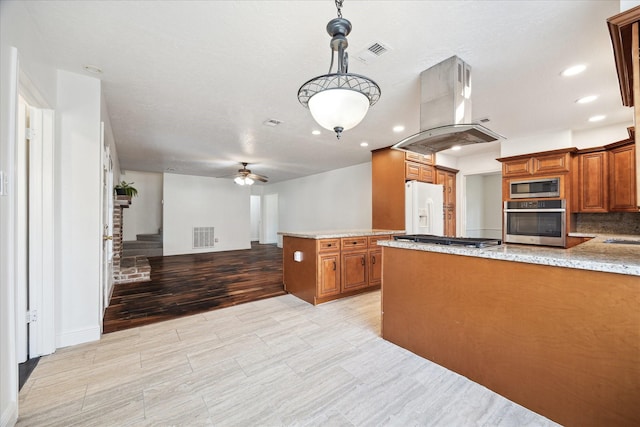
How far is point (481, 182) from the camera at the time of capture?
270 inches

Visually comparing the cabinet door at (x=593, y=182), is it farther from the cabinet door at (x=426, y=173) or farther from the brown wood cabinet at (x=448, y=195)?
the cabinet door at (x=426, y=173)

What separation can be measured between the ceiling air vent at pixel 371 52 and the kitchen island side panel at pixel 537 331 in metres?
1.60

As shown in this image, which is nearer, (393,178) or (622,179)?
(622,179)

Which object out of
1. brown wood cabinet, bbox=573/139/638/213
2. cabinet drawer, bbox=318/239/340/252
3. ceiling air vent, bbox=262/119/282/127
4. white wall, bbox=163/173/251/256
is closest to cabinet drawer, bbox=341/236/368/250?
cabinet drawer, bbox=318/239/340/252

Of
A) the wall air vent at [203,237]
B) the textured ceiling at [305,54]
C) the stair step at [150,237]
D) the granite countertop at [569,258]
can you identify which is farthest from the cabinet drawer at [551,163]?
the stair step at [150,237]

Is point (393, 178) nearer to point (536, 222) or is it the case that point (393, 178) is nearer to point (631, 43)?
point (536, 222)

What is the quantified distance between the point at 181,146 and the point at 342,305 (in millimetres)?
3952

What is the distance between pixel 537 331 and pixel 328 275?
225cm

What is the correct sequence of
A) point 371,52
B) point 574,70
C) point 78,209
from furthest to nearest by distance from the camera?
point 78,209, point 574,70, point 371,52

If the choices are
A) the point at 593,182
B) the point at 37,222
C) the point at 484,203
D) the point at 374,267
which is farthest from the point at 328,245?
the point at 484,203

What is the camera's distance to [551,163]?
379 cm

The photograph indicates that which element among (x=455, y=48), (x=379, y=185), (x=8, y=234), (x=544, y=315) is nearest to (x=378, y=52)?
(x=455, y=48)

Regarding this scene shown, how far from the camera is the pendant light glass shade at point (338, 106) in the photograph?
1358 millimetres

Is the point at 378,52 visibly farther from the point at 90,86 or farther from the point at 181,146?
the point at 181,146
